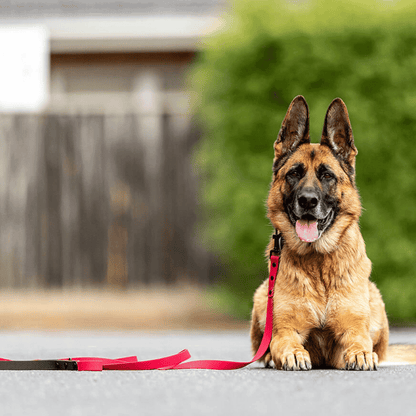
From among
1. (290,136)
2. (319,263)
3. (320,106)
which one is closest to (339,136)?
(290,136)

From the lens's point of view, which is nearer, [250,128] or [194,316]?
[250,128]

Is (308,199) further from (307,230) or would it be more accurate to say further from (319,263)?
(319,263)

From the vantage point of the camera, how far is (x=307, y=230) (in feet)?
14.3

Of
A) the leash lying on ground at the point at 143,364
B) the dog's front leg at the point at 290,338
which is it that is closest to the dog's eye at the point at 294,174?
the leash lying on ground at the point at 143,364

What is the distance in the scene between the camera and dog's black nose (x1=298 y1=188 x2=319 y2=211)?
428cm

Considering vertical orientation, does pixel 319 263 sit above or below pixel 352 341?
above

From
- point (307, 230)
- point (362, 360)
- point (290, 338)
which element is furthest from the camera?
point (307, 230)

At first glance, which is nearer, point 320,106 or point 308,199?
point 308,199

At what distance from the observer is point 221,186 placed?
843 cm

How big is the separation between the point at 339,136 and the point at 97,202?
6115 millimetres

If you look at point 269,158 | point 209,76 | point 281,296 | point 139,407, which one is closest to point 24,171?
point 209,76

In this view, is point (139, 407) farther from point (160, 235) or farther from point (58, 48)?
point (58, 48)

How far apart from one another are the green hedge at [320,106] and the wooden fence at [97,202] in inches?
59.3

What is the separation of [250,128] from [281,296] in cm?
429
